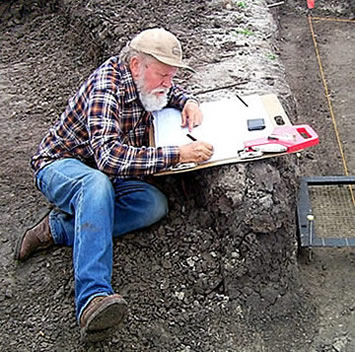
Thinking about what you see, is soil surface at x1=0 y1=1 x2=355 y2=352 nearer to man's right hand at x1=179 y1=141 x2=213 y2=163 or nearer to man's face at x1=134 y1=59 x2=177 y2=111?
man's right hand at x1=179 y1=141 x2=213 y2=163

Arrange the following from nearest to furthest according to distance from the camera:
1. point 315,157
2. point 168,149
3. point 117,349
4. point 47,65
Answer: point 117,349 → point 168,149 → point 315,157 → point 47,65

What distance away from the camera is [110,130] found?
3064mm

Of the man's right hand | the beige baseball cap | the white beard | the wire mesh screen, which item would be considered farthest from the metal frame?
the beige baseball cap

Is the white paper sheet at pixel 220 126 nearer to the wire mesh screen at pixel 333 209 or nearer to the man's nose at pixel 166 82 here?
the man's nose at pixel 166 82

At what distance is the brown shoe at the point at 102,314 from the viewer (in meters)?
2.65

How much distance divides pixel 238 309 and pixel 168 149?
848 millimetres

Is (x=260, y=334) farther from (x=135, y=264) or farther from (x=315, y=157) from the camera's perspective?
(x=315, y=157)

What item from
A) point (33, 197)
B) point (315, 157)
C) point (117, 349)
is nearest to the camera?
point (117, 349)

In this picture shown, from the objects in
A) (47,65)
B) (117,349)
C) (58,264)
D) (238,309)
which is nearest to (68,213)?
(58,264)

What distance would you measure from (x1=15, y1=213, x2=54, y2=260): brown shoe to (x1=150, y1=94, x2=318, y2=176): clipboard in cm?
67

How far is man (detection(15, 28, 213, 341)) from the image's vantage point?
2885 millimetres

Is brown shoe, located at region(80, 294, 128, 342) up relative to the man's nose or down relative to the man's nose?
down

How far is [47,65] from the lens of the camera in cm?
550

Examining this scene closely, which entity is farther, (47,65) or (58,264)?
(47,65)
